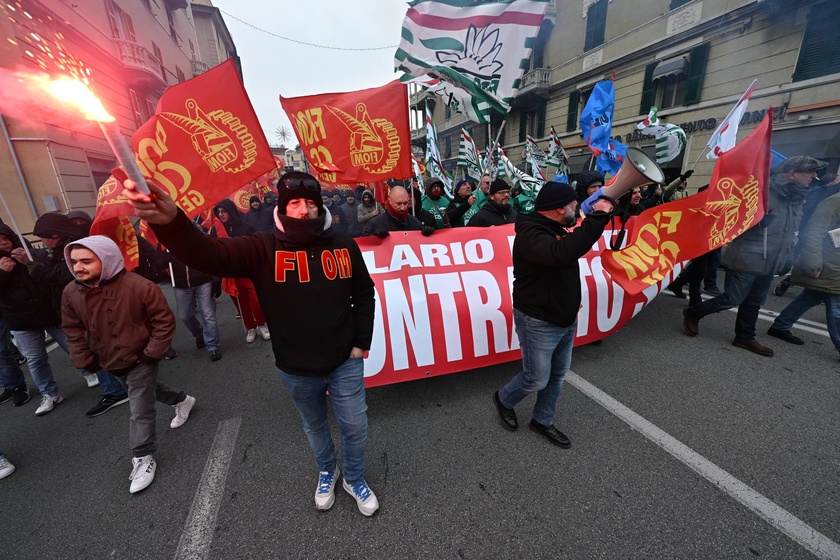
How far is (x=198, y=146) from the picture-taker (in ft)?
9.19

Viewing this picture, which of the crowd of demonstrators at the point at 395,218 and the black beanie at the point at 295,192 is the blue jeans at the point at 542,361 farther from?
the crowd of demonstrators at the point at 395,218

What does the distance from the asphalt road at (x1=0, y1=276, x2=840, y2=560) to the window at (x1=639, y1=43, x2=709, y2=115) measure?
41.4ft

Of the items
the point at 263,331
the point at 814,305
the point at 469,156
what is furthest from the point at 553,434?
the point at 469,156

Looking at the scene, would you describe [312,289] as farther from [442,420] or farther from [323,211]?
[442,420]

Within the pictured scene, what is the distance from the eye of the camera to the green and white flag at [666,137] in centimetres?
606

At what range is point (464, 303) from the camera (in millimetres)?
3256

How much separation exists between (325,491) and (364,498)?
0.25 m

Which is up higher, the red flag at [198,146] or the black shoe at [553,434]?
the red flag at [198,146]

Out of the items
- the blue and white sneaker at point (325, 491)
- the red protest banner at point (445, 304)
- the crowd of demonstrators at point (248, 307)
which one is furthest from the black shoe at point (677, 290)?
the crowd of demonstrators at point (248, 307)

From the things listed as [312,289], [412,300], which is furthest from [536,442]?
[312,289]

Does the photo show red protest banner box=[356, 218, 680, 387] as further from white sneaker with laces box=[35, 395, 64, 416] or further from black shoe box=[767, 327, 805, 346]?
white sneaker with laces box=[35, 395, 64, 416]

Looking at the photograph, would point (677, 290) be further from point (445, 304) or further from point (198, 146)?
point (198, 146)

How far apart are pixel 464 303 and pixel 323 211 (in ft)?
6.00

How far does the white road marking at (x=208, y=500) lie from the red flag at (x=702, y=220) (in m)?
3.38
